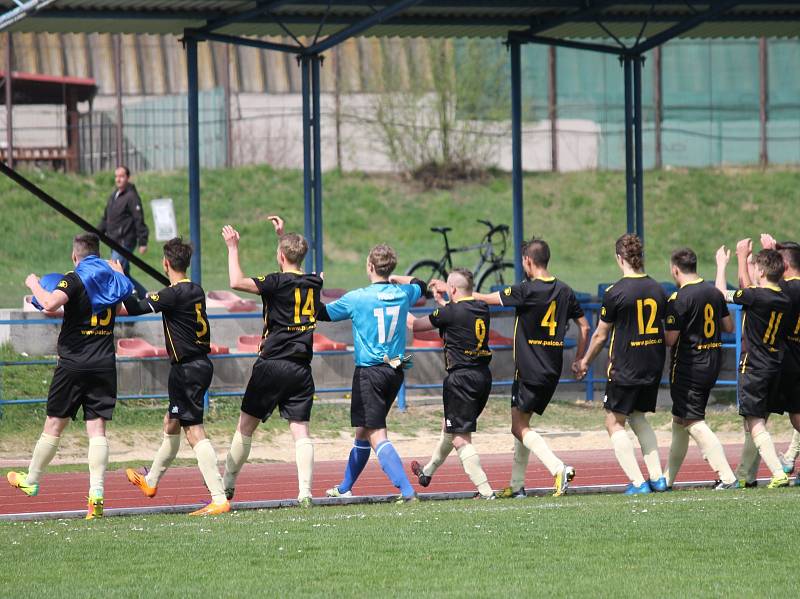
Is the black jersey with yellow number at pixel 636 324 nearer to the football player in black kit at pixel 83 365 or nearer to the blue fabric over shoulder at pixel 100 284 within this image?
the blue fabric over shoulder at pixel 100 284

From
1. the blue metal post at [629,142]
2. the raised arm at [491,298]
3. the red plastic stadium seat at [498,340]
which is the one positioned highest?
the blue metal post at [629,142]

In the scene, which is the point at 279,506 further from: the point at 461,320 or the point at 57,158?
the point at 57,158

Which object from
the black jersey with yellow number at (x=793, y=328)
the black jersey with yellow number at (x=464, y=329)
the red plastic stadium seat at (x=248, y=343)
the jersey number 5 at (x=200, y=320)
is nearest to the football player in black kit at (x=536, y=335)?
the black jersey with yellow number at (x=464, y=329)

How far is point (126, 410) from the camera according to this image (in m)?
16.2

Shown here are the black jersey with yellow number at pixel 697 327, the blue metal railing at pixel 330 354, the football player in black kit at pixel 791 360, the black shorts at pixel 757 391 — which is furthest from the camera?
the blue metal railing at pixel 330 354

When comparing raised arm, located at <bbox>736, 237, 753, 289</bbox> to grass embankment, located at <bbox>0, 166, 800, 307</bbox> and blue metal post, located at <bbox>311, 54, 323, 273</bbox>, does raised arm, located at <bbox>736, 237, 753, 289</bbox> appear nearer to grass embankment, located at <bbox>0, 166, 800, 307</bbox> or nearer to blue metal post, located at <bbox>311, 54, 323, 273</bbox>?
blue metal post, located at <bbox>311, 54, 323, 273</bbox>

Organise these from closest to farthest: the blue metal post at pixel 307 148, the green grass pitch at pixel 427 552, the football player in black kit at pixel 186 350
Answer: the green grass pitch at pixel 427 552 < the football player in black kit at pixel 186 350 < the blue metal post at pixel 307 148

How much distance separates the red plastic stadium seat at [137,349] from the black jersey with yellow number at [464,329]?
6.55 m

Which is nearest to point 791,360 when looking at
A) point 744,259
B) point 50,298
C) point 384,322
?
point 744,259

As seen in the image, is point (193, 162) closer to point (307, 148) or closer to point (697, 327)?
point (307, 148)

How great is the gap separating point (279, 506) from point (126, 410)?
20.1 feet

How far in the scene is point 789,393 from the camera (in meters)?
11.5

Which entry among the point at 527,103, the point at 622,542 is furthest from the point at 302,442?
the point at 527,103

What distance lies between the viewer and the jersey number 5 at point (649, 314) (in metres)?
10.8
